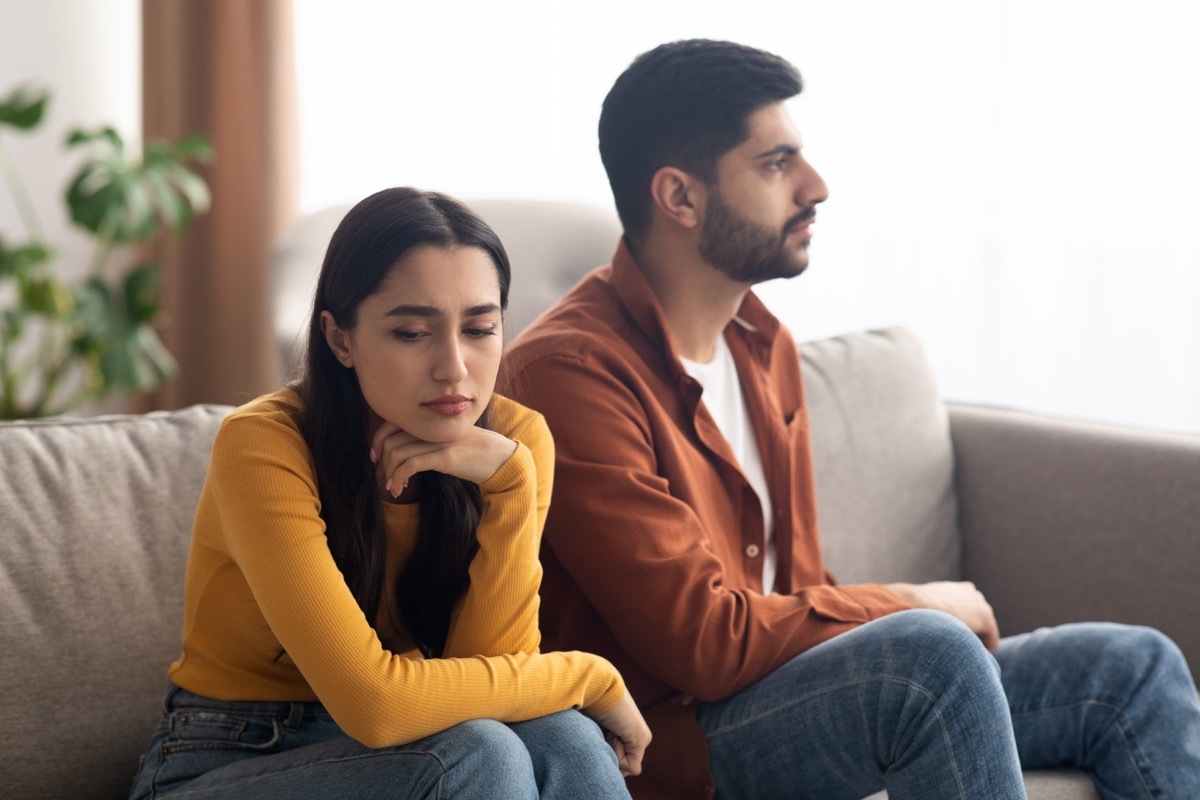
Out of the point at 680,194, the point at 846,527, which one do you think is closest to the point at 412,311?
the point at 680,194

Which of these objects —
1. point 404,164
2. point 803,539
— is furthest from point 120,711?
point 404,164

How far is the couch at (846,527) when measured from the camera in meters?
1.40

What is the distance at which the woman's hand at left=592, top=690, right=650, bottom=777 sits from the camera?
4.30 feet

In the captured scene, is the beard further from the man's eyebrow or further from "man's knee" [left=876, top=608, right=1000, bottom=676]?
"man's knee" [left=876, top=608, right=1000, bottom=676]

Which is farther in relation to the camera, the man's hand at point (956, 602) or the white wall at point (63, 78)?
the white wall at point (63, 78)

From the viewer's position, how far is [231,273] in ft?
11.5

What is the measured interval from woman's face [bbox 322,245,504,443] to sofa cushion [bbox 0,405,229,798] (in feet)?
1.31

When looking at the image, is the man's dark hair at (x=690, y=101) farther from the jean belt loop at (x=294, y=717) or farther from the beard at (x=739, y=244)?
the jean belt loop at (x=294, y=717)

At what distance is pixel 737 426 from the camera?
1692 mm

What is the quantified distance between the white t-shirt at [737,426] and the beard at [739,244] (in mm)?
134

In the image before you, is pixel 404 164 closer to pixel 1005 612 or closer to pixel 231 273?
pixel 231 273

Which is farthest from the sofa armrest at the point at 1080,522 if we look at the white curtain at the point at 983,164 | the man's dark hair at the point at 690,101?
the man's dark hair at the point at 690,101

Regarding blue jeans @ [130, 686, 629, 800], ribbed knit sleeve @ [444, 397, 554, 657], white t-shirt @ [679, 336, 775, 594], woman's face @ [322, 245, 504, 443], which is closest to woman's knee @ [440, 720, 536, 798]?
blue jeans @ [130, 686, 629, 800]

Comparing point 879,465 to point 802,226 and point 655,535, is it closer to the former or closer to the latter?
point 802,226
